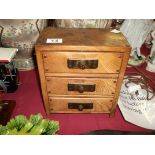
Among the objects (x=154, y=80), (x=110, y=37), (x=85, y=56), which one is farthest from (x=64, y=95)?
(x=154, y=80)

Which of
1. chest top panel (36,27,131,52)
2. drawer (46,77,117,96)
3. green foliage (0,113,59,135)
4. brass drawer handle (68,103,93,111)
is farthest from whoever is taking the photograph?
brass drawer handle (68,103,93,111)

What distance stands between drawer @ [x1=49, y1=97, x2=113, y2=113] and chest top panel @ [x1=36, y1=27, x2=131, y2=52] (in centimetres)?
32

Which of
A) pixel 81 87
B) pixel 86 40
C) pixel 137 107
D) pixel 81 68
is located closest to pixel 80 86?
pixel 81 87

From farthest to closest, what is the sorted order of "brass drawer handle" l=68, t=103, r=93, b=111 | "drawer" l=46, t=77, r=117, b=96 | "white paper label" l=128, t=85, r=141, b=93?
"white paper label" l=128, t=85, r=141, b=93 → "brass drawer handle" l=68, t=103, r=93, b=111 → "drawer" l=46, t=77, r=117, b=96

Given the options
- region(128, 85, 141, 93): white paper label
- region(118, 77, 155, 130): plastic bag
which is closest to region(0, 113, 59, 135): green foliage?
region(118, 77, 155, 130): plastic bag

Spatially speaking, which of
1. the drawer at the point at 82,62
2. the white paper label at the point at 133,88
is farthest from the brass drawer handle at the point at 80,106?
the white paper label at the point at 133,88

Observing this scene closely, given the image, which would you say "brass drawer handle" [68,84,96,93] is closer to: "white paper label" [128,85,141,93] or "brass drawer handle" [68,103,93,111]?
"brass drawer handle" [68,103,93,111]

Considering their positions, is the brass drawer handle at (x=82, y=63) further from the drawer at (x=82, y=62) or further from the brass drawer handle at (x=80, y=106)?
the brass drawer handle at (x=80, y=106)

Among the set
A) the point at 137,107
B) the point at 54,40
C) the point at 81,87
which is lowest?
the point at 137,107

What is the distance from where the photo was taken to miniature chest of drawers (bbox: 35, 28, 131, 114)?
2.59 feet

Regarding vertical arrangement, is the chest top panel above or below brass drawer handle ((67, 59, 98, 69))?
above

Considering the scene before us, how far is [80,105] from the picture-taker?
3.31 feet

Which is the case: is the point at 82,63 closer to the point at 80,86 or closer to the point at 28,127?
the point at 80,86

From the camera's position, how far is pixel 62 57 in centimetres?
81
